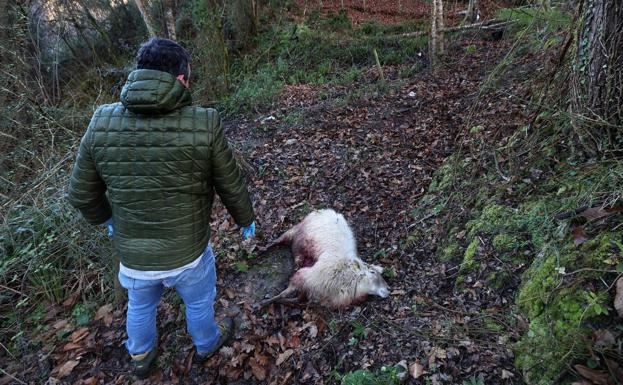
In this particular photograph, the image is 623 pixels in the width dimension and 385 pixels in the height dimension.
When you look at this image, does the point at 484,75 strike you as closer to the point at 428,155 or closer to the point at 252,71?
the point at 428,155

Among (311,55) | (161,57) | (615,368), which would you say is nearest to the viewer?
(615,368)

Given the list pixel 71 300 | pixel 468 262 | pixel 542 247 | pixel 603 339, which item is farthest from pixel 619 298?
pixel 71 300

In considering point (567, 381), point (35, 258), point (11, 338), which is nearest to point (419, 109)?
point (567, 381)

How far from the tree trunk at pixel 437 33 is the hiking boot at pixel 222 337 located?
8038 millimetres

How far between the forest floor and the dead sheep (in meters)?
0.13

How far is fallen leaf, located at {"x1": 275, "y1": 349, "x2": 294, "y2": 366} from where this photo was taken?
3.22 metres

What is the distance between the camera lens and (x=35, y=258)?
13.7ft

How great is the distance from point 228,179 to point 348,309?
192 cm

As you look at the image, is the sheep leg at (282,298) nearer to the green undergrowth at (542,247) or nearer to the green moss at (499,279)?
the green undergrowth at (542,247)

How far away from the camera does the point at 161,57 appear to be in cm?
229

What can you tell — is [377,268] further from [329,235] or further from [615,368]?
[615,368]

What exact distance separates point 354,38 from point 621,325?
1149 centimetres

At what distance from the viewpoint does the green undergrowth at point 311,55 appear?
9.52 meters

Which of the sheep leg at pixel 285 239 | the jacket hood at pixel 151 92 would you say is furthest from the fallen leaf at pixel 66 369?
the jacket hood at pixel 151 92
